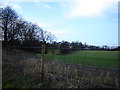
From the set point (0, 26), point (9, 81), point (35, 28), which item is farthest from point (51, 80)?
point (35, 28)

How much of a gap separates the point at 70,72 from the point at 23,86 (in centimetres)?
231

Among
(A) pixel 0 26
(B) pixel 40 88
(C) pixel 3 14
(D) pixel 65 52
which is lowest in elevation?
(B) pixel 40 88

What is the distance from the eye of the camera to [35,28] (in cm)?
4438

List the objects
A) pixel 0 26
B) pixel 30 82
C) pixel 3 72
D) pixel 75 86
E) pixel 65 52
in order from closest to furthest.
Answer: pixel 75 86
pixel 30 82
pixel 3 72
pixel 65 52
pixel 0 26

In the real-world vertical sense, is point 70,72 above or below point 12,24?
below

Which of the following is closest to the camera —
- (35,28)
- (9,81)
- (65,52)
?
(9,81)

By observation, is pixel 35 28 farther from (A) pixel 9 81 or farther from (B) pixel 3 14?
(A) pixel 9 81

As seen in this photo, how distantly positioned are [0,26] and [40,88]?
30.4 metres

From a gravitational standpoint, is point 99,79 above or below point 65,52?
below

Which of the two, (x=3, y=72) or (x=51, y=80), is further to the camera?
(x=3, y=72)

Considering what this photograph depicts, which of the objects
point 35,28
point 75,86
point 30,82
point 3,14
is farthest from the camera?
point 35,28

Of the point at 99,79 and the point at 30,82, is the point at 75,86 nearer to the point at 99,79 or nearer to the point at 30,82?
the point at 99,79

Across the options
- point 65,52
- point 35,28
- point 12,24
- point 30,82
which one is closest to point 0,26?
point 12,24

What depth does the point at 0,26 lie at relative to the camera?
3312 centimetres
